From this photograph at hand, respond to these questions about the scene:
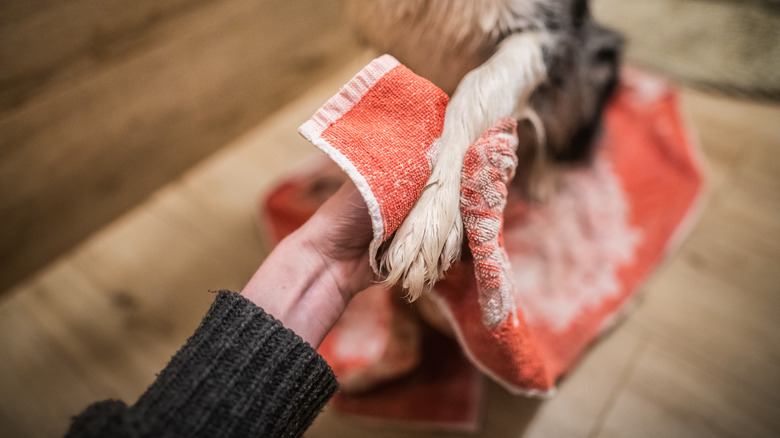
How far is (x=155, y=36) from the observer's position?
1048 millimetres

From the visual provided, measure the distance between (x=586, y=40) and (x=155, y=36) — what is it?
1.00 metres

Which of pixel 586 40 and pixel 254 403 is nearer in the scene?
pixel 254 403

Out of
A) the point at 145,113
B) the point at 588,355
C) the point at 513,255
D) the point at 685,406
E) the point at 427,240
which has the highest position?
the point at 145,113

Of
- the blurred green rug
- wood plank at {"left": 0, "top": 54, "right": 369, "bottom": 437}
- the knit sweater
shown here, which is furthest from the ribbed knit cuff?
the blurred green rug

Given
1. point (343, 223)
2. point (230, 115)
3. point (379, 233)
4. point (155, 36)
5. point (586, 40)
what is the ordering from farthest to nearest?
point (230, 115)
point (155, 36)
point (586, 40)
point (343, 223)
point (379, 233)

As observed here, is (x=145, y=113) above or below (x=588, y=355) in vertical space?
above

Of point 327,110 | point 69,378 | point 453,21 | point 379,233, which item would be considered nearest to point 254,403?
point 379,233

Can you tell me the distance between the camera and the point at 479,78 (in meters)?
0.58

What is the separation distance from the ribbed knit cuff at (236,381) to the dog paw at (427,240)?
0.50 ft

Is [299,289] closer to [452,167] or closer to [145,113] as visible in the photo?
[452,167]

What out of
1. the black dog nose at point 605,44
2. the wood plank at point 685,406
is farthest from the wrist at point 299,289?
the black dog nose at point 605,44

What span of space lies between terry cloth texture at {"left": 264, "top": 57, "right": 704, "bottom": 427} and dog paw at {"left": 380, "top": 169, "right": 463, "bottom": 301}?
0.02 metres

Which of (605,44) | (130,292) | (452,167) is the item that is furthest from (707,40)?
(130,292)

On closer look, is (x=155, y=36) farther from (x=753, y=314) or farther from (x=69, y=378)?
(x=753, y=314)
